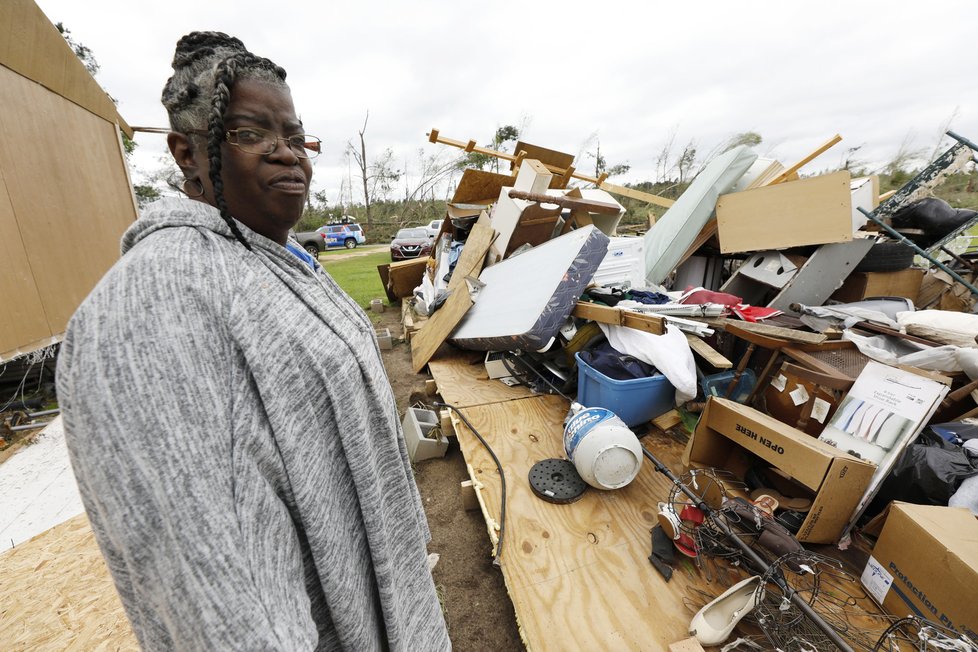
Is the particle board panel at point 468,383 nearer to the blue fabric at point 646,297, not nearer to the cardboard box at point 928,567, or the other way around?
the blue fabric at point 646,297

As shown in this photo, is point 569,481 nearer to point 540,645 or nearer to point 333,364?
point 540,645

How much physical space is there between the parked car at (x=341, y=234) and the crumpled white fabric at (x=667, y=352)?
19113 millimetres

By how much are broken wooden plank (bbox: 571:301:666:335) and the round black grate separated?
996mm

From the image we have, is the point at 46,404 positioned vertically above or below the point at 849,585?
below

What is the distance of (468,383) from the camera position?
3455mm

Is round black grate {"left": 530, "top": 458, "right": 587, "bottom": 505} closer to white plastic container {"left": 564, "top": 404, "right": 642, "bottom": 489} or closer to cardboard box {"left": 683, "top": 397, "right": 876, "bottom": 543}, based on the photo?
white plastic container {"left": 564, "top": 404, "right": 642, "bottom": 489}

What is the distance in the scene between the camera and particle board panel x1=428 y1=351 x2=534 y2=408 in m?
3.17

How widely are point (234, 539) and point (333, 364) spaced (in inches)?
11.8

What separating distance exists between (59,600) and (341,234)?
1934 cm

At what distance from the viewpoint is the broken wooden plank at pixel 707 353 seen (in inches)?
97.9

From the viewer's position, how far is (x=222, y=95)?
70cm

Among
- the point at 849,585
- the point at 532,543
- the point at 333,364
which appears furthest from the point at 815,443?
the point at 333,364

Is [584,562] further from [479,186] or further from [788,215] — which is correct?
[479,186]

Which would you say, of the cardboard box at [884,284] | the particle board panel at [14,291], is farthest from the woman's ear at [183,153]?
the cardboard box at [884,284]
